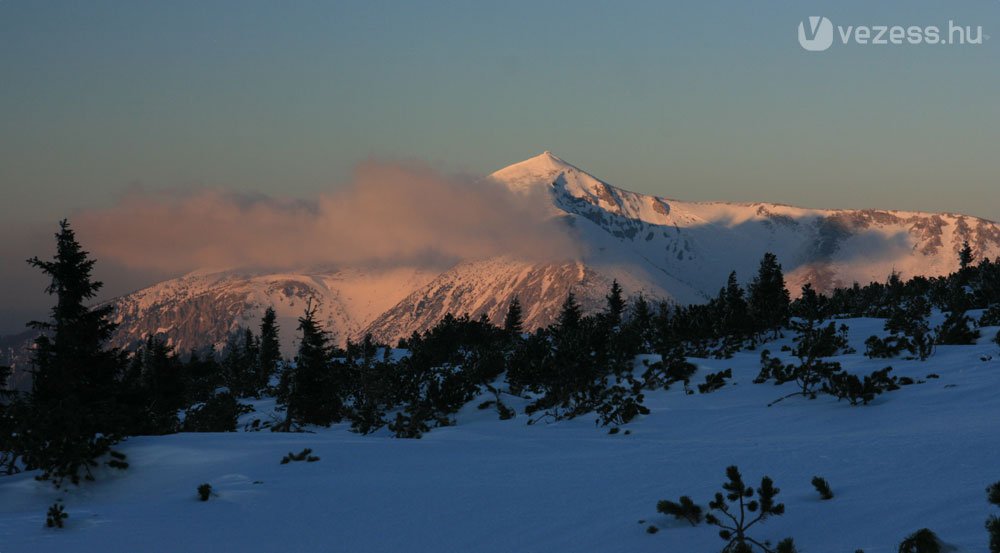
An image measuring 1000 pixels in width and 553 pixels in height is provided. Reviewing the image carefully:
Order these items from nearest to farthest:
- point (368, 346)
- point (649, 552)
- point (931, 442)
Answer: point (649, 552)
point (931, 442)
point (368, 346)

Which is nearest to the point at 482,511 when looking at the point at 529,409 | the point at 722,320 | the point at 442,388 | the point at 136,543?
the point at 136,543

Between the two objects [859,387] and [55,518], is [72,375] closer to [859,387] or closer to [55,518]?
[55,518]

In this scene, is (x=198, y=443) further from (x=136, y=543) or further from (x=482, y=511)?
(x=482, y=511)

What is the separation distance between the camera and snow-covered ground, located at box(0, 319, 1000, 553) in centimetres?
1105

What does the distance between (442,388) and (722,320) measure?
67.6ft

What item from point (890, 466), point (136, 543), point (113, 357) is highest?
point (113, 357)

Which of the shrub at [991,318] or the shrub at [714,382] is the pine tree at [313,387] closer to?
the shrub at [714,382]

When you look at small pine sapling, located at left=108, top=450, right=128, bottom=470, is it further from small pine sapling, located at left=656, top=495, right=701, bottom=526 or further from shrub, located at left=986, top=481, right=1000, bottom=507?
shrub, located at left=986, top=481, right=1000, bottom=507

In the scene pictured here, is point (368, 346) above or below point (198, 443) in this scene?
above

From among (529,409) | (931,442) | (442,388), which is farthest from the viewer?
(442,388)

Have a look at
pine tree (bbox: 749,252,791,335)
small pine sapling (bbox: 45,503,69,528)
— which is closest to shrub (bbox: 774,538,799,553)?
small pine sapling (bbox: 45,503,69,528)

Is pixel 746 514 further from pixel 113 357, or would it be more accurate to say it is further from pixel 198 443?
pixel 113 357

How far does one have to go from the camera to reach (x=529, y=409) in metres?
34.4

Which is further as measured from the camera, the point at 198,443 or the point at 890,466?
the point at 198,443
